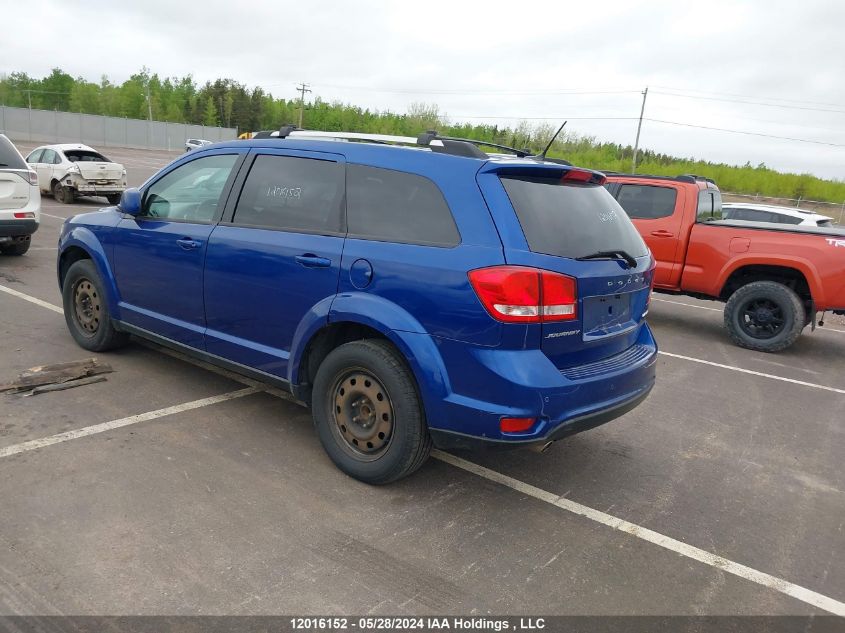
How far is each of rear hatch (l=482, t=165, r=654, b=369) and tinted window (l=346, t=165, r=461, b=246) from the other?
366mm

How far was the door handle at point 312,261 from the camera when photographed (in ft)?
12.2

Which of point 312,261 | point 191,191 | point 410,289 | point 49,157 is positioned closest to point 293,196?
point 312,261

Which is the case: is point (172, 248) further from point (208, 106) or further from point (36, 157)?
point (208, 106)

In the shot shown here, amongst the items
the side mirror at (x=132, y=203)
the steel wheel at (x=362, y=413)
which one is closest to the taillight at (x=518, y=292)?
the steel wheel at (x=362, y=413)

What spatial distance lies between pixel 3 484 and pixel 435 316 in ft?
7.90

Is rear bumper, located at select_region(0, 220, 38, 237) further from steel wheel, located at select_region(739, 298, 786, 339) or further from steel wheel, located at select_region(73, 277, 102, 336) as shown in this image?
steel wheel, located at select_region(739, 298, 786, 339)

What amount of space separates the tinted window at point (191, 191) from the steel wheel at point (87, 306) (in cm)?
102

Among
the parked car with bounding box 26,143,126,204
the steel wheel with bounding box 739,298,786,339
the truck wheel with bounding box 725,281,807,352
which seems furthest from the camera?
the parked car with bounding box 26,143,126,204

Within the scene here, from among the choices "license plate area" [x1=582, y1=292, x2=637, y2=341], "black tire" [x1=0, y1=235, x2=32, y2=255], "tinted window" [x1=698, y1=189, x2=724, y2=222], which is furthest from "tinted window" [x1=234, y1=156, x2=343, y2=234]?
"black tire" [x1=0, y1=235, x2=32, y2=255]

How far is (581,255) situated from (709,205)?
6.49 m

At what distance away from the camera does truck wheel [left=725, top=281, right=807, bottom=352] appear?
765 cm

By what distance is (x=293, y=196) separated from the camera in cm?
408

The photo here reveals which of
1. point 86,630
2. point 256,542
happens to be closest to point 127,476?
point 256,542

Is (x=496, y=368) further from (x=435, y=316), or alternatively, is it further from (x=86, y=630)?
(x=86, y=630)
